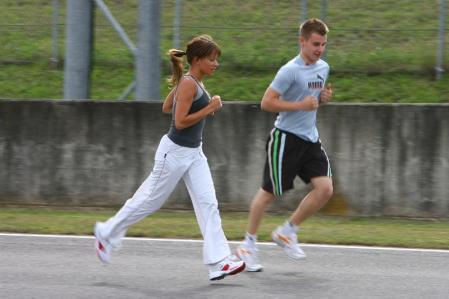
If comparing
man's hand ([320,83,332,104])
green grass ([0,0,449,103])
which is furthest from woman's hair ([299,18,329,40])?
green grass ([0,0,449,103])

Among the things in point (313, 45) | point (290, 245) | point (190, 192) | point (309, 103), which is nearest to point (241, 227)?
point (290, 245)

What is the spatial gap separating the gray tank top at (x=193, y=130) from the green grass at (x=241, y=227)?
202 cm

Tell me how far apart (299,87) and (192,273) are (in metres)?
1.62

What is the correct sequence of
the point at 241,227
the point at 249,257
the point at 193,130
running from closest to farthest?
the point at 193,130
the point at 249,257
the point at 241,227

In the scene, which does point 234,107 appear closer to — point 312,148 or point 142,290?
point 312,148

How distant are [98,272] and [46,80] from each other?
8.14 metres

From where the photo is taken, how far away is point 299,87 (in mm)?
7363

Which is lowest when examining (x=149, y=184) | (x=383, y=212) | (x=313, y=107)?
(x=383, y=212)

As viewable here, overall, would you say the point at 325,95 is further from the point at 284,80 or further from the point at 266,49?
the point at 266,49

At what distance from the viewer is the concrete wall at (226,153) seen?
33.4 ft

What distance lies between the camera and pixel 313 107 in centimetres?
721

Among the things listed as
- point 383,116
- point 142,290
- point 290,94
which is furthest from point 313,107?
point 383,116

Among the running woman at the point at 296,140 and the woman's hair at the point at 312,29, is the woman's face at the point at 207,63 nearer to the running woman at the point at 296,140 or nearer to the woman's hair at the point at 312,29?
the running woman at the point at 296,140

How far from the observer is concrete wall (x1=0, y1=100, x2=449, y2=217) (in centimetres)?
1018
